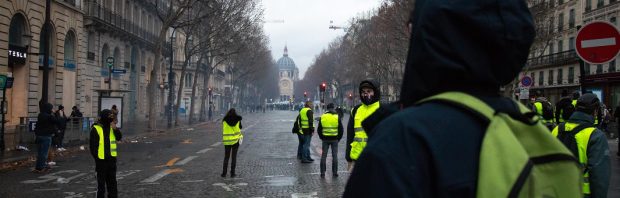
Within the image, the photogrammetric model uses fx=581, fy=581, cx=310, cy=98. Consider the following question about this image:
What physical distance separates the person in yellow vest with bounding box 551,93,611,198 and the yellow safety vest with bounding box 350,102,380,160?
2.82 metres

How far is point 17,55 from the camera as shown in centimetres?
2412

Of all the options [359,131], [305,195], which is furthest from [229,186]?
[359,131]

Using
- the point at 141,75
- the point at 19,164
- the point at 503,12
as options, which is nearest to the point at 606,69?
the point at 141,75

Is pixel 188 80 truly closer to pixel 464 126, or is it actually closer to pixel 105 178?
pixel 105 178

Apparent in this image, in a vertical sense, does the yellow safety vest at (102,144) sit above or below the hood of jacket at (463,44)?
below

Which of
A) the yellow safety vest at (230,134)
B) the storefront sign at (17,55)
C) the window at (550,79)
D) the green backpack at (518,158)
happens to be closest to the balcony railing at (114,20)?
the storefront sign at (17,55)

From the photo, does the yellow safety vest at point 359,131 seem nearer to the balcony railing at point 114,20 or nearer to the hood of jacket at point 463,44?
the hood of jacket at point 463,44

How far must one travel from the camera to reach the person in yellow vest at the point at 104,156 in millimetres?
8484

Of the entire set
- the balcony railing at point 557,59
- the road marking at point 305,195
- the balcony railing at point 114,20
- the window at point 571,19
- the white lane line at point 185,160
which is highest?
the window at point 571,19

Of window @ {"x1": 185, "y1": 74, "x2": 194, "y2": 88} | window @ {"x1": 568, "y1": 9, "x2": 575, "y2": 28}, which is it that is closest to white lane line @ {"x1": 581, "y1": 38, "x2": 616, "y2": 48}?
window @ {"x1": 568, "y1": 9, "x2": 575, "y2": 28}

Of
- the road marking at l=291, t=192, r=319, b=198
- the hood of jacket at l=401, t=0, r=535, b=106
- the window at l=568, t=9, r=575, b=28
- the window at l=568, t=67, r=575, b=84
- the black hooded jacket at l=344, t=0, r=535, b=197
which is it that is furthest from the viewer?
the window at l=568, t=67, r=575, b=84

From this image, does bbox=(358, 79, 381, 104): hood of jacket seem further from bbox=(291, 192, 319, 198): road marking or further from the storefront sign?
the storefront sign

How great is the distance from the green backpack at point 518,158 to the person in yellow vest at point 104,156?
776cm

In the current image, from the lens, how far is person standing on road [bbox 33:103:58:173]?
1334 centimetres
